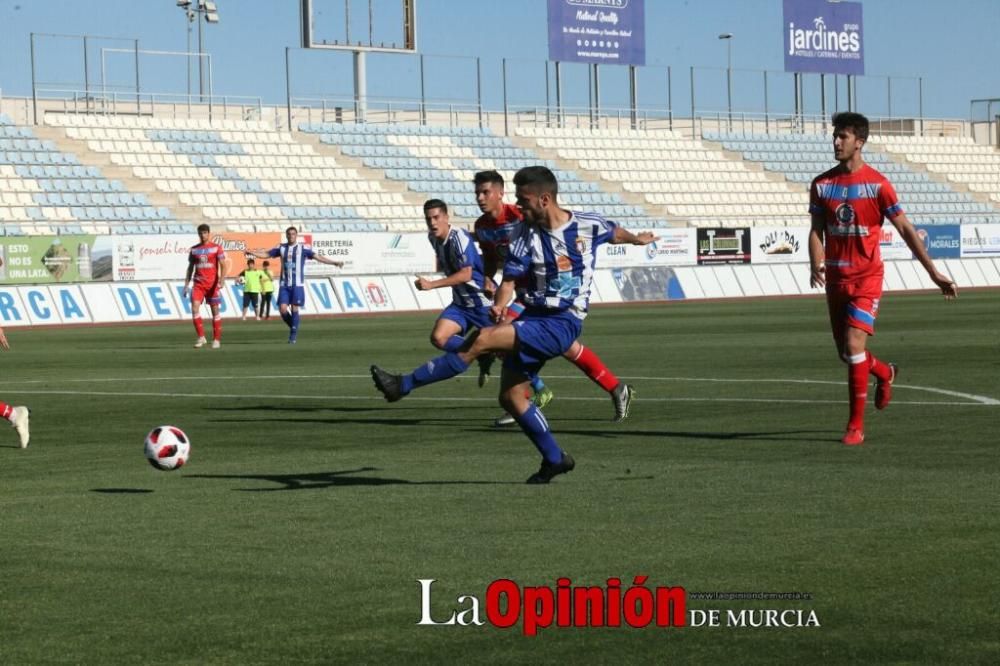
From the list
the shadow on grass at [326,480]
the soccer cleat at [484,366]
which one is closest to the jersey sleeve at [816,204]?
the shadow on grass at [326,480]

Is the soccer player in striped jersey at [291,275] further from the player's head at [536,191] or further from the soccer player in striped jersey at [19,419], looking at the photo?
the player's head at [536,191]

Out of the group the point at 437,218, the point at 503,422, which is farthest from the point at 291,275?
the point at 503,422

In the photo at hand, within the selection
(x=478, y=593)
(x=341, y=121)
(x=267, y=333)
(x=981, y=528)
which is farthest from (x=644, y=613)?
(x=341, y=121)

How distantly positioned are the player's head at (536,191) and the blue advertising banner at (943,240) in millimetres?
54140

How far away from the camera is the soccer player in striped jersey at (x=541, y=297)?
32.9 feet

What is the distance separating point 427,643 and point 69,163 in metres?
47.1

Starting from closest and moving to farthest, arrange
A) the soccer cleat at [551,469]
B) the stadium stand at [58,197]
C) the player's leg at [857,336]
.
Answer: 1. the soccer cleat at [551,469]
2. the player's leg at [857,336]
3. the stadium stand at [58,197]

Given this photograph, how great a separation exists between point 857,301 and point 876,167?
6001cm

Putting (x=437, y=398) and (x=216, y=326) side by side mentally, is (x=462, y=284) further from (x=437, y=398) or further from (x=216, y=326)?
(x=216, y=326)

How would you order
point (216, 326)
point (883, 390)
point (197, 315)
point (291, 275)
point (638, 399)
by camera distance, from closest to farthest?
point (883, 390) → point (638, 399) → point (216, 326) → point (197, 315) → point (291, 275)

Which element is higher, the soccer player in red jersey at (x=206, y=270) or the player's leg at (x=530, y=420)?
the soccer player in red jersey at (x=206, y=270)

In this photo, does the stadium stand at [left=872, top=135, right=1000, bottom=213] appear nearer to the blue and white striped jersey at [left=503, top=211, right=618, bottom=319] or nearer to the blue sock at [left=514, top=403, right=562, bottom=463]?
the blue and white striped jersey at [left=503, top=211, right=618, bottom=319]

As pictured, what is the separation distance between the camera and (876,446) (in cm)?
1202

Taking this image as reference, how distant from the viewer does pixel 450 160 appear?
200 feet
